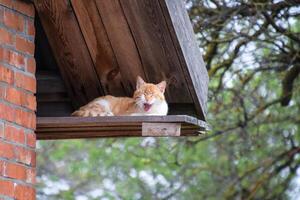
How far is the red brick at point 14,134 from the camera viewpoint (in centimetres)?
465

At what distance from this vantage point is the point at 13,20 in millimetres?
4867

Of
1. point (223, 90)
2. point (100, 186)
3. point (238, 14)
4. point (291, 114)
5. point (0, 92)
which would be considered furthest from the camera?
point (100, 186)

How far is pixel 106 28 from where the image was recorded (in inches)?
209

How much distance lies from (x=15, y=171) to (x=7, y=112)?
0.99ft

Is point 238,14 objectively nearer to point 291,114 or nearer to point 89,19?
point 291,114

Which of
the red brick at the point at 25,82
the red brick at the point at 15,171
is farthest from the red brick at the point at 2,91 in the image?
the red brick at the point at 15,171

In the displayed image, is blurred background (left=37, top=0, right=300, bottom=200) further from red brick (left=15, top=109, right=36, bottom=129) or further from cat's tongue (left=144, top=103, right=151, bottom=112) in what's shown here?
red brick (left=15, top=109, right=36, bottom=129)

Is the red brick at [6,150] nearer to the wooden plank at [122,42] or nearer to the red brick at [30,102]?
the red brick at [30,102]

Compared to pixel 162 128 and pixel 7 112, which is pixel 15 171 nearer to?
pixel 7 112

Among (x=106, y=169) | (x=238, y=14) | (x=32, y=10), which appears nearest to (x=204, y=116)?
(x=32, y=10)

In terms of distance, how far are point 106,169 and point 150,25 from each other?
9.90m

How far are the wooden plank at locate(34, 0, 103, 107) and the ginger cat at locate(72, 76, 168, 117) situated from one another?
0.22 meters

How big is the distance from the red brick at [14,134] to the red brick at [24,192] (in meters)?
0.24

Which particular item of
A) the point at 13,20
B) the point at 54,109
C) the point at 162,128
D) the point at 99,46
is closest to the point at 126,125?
the point at 162,128
